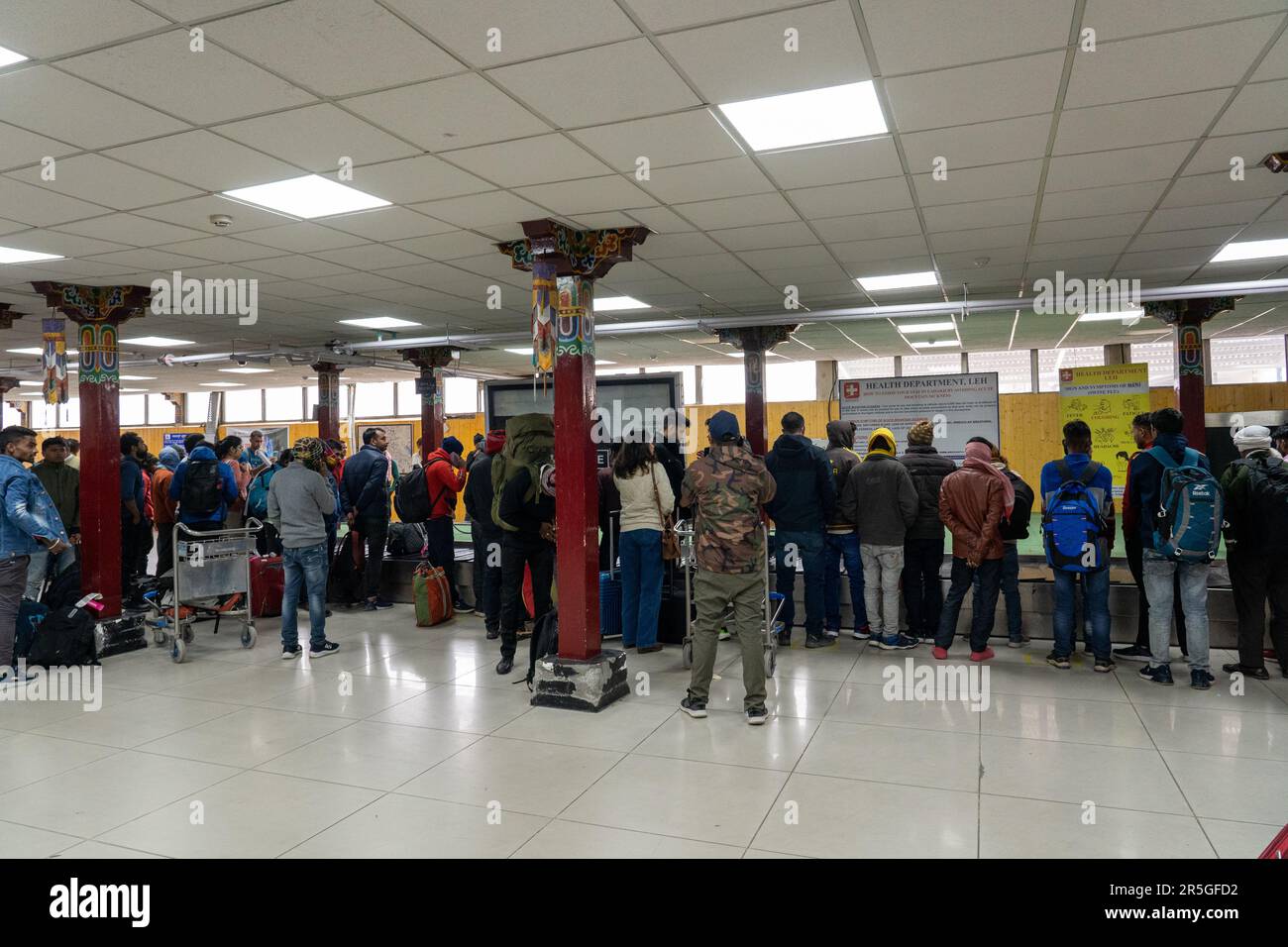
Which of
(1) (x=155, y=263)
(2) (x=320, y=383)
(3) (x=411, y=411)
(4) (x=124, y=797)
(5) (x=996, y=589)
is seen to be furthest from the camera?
(3) (x=411, y=411)

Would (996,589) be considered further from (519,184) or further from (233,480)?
(233,480)

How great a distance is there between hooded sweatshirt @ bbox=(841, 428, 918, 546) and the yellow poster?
3.90m

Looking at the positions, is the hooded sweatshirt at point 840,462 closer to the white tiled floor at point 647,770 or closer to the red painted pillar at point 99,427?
the white tiled floor at point 647,770

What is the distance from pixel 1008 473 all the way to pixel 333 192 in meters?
4.67

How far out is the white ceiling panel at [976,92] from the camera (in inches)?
126

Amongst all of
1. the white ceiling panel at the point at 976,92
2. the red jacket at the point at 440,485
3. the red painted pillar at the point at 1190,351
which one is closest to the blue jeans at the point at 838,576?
the white ceiling panel at the point at 976,92

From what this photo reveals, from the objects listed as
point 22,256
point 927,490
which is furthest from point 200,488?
point 927,490

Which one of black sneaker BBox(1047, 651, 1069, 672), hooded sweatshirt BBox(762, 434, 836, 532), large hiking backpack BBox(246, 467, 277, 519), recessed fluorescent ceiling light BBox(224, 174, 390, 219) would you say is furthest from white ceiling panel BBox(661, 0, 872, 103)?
large hiking backpack BBox(246, 467, 277, 519)

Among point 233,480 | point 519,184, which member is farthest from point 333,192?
point 233,480

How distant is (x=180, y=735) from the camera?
4348 mm

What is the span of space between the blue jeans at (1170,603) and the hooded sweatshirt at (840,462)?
6.30ft

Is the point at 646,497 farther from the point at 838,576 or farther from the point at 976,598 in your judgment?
the point at 976,598

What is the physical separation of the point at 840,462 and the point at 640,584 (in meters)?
1.80

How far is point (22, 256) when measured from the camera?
5.71m
